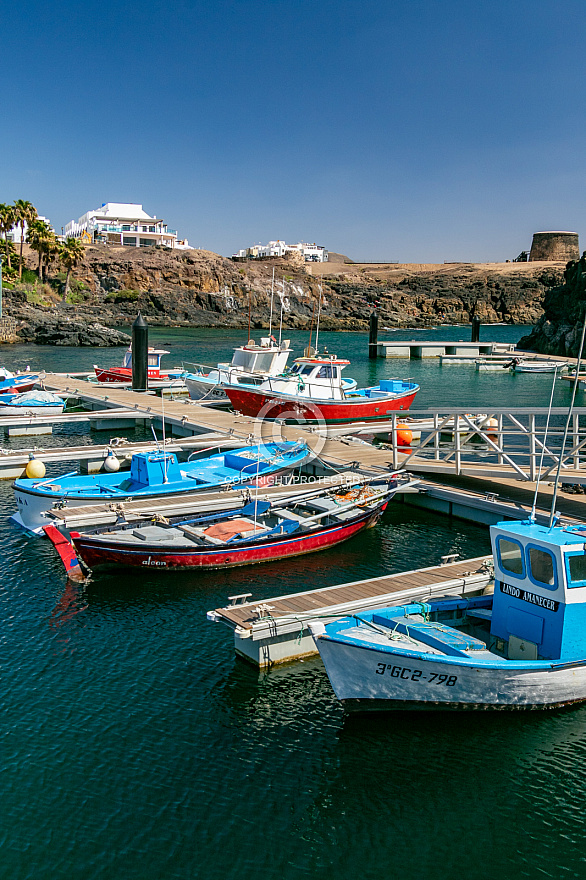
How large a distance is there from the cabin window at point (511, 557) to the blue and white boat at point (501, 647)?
15 millimetres

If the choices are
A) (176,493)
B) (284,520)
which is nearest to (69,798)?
(284,520)

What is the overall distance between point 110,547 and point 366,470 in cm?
967

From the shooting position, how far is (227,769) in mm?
10547

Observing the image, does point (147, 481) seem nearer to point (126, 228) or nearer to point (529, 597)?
point (529, 597)

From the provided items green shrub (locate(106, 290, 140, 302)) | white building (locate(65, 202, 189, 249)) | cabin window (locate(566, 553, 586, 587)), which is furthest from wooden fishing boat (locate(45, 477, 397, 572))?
white building (locate(65, 202, 189, 249))

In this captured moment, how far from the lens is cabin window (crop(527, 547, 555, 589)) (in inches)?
444

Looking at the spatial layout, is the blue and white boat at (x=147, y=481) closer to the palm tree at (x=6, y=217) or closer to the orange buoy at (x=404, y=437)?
the orange buoy at (x=404, y=437)

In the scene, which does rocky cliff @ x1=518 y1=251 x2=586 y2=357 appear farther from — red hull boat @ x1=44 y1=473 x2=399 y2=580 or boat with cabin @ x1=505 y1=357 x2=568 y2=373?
red hull boat @ x1=44 y1=473 x2=399 y2=580

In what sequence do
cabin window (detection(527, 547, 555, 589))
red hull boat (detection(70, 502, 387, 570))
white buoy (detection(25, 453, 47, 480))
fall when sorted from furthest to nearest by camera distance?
white buoy (detection(25, 453, 47, 480)), red hull boat (detection(70, 502, 387, 570)), cabin window (detection(527, 547, 555, 589))

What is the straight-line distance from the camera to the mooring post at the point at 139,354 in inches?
1529

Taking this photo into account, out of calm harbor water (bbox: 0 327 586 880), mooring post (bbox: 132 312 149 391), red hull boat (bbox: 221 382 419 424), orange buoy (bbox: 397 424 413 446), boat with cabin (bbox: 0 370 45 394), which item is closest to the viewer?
calm harbor water (bbox: 0 327 586 880)

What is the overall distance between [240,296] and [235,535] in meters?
123

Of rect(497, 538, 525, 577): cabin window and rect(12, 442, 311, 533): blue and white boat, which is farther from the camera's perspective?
rect(12, 442, 311, 533): blue and white boat

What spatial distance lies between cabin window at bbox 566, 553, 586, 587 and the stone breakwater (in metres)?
75.1
